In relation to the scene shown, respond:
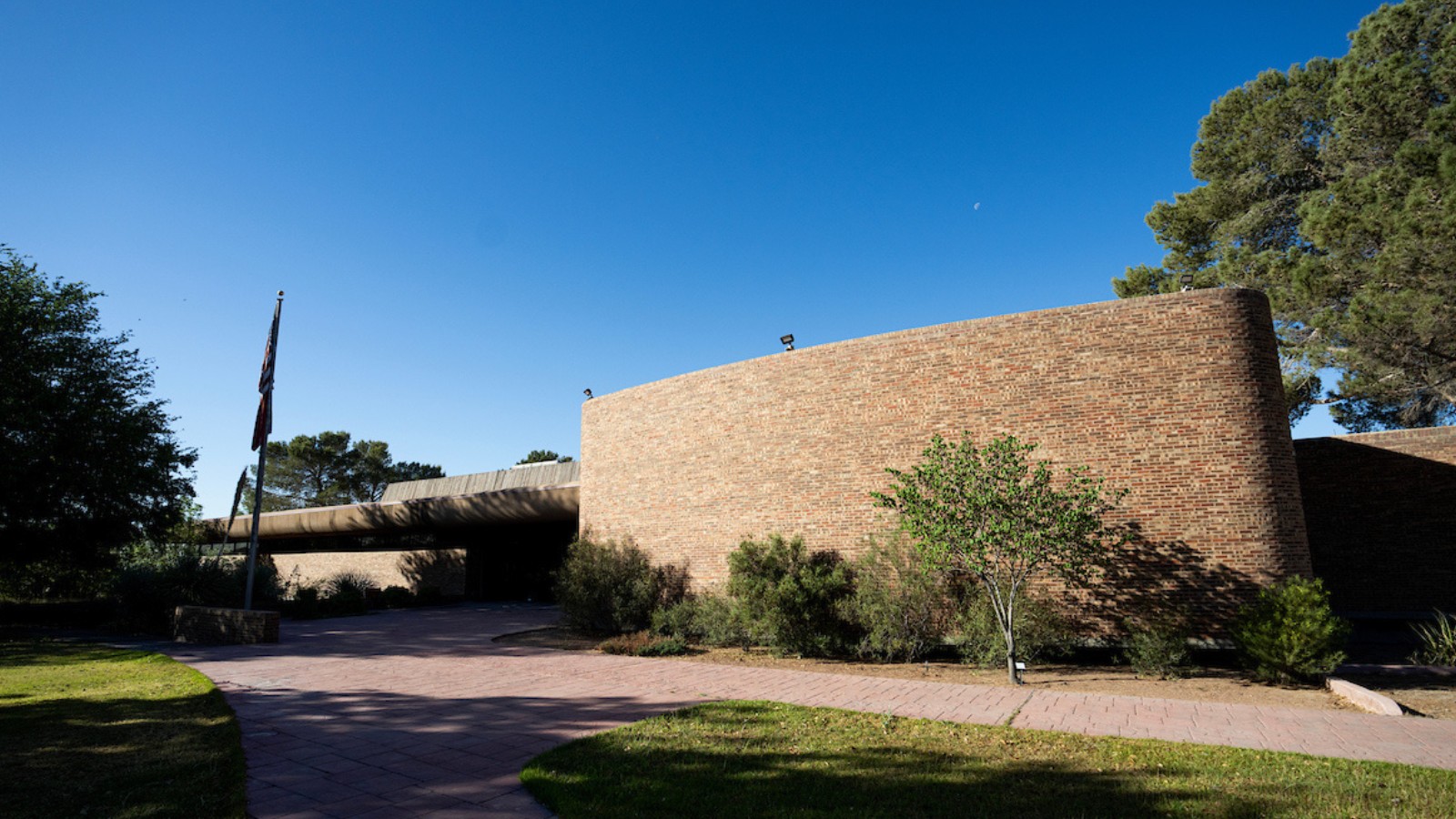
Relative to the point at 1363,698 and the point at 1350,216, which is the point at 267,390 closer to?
the point at 1363,698

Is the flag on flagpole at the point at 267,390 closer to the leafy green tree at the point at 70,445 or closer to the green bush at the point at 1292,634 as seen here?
the leafy green tree at the point at 70,445

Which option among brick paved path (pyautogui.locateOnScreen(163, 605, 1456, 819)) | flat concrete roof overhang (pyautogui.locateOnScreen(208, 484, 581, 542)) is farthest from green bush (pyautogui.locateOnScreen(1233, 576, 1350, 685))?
flat concrete roof overhang (pyautogui.locateOnScreen(208, 484, 581, 542))

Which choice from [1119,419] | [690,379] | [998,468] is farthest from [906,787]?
[690,379]

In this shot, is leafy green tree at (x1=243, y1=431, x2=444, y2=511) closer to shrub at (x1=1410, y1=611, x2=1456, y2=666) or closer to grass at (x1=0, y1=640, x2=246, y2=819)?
grass at (x1=0, y1=640, x2=246, y2=819)

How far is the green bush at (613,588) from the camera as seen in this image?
14.7m

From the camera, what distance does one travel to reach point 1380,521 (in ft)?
42.4

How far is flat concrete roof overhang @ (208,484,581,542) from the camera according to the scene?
2280 cm

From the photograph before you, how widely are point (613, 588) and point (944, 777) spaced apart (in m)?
10.6

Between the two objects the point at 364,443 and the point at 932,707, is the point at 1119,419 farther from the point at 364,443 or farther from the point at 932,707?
the point at 364,443

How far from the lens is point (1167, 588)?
1006cm

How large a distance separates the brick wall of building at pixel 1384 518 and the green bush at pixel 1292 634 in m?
5.23

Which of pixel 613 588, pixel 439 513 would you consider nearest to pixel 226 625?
pixel 613 588

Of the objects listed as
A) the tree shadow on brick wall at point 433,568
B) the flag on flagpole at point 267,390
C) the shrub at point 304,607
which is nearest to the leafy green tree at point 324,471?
the tree shadow on brick wall at point 433,568

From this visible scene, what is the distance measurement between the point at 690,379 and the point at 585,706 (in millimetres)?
8476
